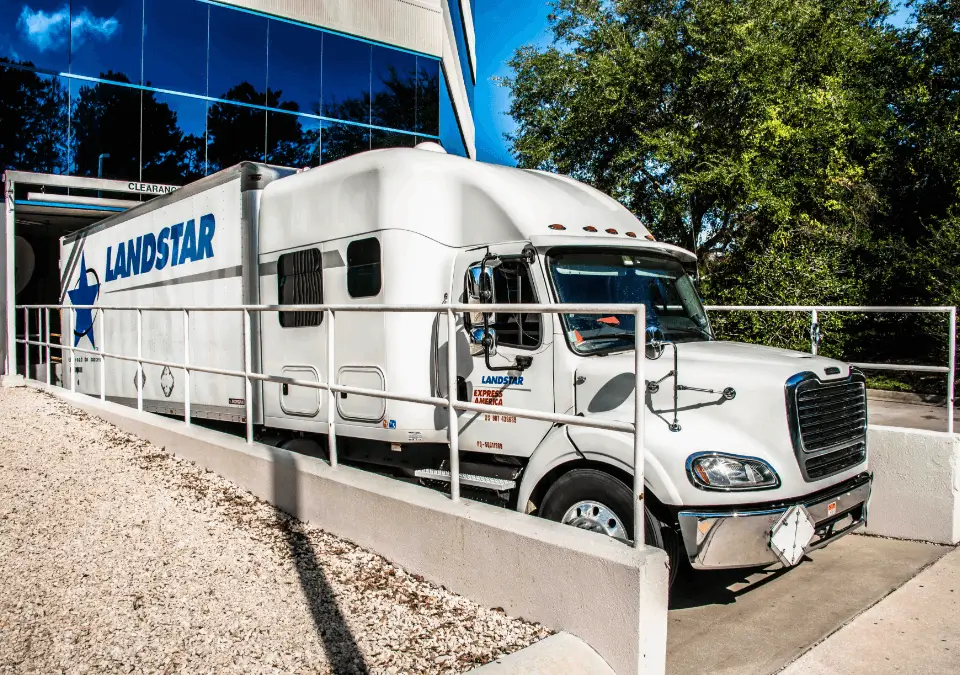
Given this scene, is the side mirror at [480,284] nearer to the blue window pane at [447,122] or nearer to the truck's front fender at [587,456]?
the truck's front fender at [587,456]

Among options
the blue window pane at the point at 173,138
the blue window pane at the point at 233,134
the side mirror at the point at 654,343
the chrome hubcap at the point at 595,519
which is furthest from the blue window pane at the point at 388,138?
the chrome hubcap at the point at 595,519

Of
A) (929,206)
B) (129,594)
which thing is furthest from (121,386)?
(929,206)

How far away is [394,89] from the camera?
22.4 meters

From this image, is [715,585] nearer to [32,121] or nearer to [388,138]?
[32,121]

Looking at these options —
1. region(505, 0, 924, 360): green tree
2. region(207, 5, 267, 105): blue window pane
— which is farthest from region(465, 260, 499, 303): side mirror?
region(207, 5, 267, 105): blue window pane

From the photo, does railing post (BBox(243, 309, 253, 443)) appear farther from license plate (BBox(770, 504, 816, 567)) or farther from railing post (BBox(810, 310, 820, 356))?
railing post (BBox(810, 310, 820, 356))

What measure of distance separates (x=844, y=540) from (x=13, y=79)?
62.2 feet

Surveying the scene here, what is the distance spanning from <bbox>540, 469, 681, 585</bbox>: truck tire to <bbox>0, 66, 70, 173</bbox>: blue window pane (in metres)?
16.9

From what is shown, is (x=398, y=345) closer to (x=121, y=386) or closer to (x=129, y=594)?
(x=129, y=594)

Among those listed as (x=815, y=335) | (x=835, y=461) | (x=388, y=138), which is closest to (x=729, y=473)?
(x=835, y=461)

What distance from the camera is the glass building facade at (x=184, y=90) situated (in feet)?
56.9

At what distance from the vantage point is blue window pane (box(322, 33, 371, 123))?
21141mm

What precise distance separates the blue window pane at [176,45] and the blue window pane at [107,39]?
0.25 meters

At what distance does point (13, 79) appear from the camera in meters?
17.1
